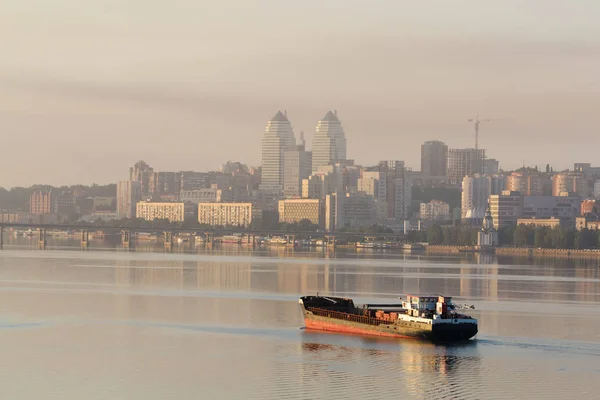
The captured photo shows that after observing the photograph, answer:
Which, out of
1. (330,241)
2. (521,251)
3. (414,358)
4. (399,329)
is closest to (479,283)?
(399,329)

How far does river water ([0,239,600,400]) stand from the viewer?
112ft

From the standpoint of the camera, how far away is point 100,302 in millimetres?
56188

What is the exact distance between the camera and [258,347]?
135ft

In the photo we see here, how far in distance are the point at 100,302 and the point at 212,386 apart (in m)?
22.9

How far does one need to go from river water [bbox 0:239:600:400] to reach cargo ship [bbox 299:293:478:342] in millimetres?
698

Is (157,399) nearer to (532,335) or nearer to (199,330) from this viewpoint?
(199,330)

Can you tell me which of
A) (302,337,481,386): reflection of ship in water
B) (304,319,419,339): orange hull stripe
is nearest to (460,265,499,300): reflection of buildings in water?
(304,319,419,339): orange hull stripe

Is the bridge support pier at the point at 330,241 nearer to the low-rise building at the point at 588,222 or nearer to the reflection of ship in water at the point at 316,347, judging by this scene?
the low-rise building at the point at 588,222

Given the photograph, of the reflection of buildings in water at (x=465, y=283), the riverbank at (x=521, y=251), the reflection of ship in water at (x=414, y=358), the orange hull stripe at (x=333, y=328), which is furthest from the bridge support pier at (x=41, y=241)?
the reflection of ship in water at (x=414, y=358)

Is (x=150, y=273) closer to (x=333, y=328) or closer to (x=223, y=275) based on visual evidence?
(x=223, y=275)

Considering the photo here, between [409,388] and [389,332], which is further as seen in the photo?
[389,332]

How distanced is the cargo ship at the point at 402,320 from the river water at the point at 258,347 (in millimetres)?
698

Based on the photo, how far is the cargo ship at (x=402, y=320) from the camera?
44.1 metres

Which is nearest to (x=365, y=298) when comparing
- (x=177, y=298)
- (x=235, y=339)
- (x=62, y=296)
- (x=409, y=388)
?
(x=177, y=298)
